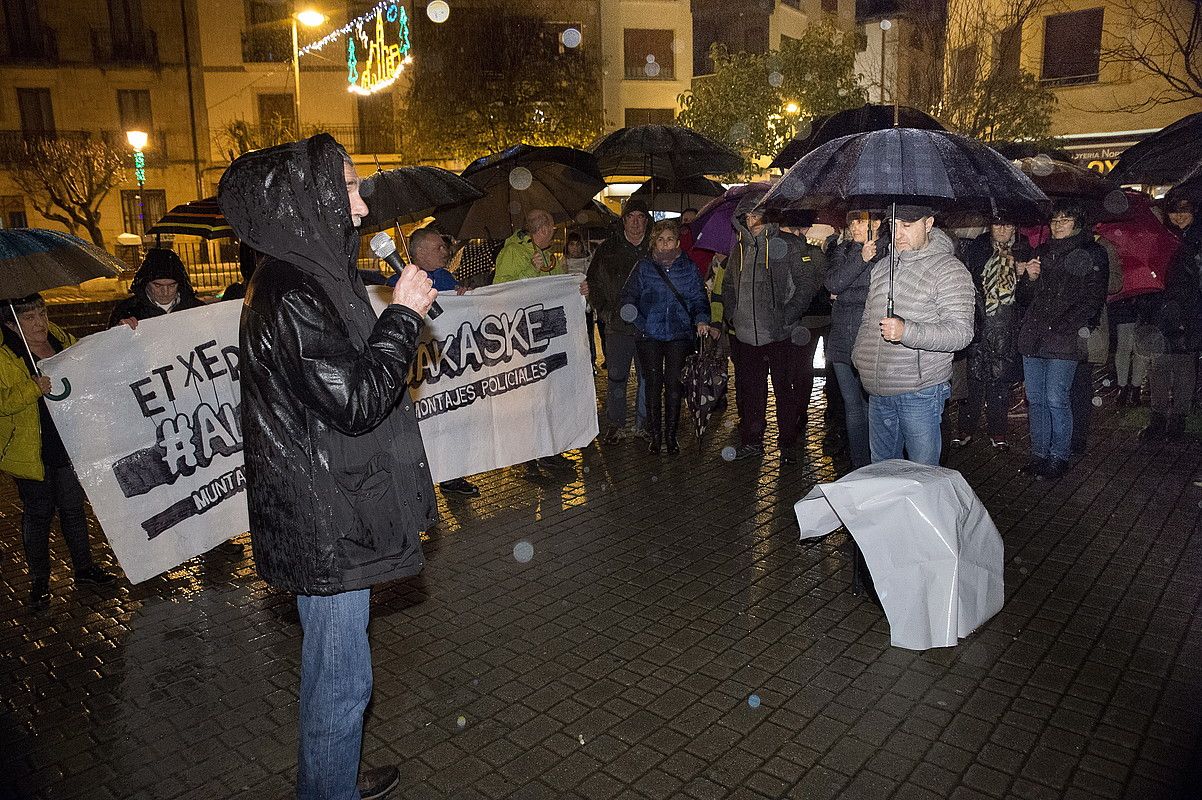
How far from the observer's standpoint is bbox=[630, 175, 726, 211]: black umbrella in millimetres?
10203

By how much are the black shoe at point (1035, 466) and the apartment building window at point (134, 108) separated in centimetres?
3686

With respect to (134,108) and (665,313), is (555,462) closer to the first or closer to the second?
(665,313)

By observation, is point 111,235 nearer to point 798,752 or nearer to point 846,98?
point 846,98

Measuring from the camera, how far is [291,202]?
266cm

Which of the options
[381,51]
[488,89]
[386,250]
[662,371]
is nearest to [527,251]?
[662,371]

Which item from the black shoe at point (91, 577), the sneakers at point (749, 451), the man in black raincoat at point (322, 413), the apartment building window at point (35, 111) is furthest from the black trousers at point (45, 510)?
the apartment building window at point (35, 111)

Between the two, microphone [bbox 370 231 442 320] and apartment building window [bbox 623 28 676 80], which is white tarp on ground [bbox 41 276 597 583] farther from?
apartment building window [bbox 623 28 676 80]

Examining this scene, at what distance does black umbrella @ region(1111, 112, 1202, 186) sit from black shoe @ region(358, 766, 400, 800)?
18.2 ft

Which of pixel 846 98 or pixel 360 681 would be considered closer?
pixel 360 681

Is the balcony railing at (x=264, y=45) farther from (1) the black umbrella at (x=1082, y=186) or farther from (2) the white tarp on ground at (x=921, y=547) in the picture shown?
(2) the white tarp on ground at (x=921, y=547)

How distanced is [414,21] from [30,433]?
101 feet

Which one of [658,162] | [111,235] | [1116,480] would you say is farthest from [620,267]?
[111,235]

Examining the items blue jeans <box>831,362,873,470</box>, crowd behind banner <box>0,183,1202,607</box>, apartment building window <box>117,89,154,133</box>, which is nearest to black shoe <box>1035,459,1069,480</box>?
crowd behind banner <box>0,183,1202,607</box>

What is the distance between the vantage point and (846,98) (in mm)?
27047
